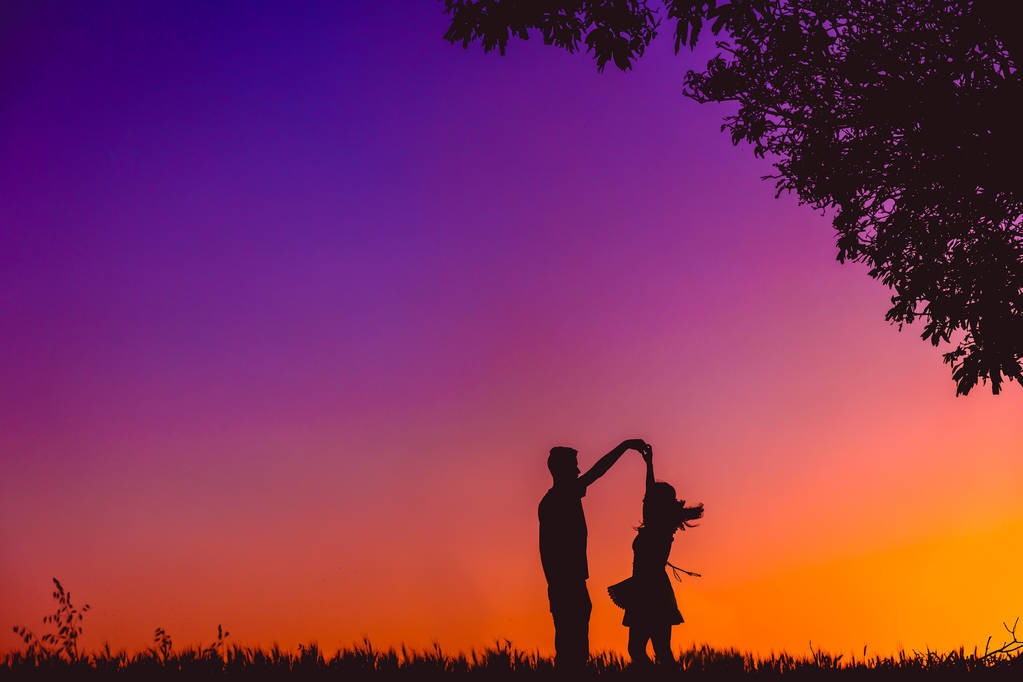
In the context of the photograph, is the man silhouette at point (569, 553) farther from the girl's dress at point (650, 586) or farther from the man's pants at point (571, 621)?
the girl's dress at point (650, 586)

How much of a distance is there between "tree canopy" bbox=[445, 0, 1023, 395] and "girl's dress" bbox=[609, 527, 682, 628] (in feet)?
19.8

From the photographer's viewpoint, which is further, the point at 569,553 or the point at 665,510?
the point at 665,510

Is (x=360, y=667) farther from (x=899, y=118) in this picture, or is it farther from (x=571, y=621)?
(x=899, y=118)

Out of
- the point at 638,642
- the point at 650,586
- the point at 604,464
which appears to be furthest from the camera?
the point at 650,586

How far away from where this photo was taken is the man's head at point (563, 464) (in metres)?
9.59

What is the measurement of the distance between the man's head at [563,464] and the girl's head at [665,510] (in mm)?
1566

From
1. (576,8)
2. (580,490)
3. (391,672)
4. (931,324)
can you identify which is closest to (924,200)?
(931,324)

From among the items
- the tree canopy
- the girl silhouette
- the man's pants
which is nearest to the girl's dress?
the girl silhouette

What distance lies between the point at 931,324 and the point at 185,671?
463 inches

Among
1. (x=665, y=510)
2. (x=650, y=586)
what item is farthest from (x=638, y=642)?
(x=665, y=510)

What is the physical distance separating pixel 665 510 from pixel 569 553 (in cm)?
190

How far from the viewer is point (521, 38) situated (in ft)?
43.1

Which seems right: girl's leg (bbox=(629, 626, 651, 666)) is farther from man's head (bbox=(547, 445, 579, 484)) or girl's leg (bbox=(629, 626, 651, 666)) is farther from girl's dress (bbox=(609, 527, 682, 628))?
man's head (bbox=(547, 445, 579, 484))

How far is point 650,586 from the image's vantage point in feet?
35.9
